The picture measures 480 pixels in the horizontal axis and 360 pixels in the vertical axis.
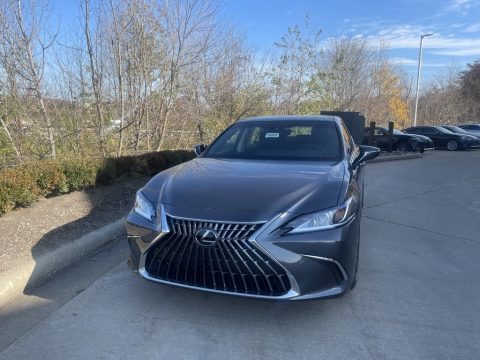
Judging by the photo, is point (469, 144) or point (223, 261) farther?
point (469, 144)

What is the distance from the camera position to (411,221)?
20.7 feet

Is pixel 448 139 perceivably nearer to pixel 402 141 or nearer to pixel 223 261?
pixel 402 141

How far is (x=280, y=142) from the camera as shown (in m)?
4.62

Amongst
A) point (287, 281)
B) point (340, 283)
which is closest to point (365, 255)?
point (340, 283)

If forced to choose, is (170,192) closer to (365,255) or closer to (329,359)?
(329,359)

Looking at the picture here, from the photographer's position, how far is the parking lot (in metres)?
2.74

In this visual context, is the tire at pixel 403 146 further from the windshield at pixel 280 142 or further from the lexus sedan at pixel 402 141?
the windshield at pixel 280 142

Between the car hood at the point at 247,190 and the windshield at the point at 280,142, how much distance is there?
472 millimetres

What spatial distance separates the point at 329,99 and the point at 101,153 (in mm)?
13257

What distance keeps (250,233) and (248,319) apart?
77 cm

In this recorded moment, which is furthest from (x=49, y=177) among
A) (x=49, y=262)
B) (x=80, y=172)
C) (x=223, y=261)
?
(x=223, y=261)

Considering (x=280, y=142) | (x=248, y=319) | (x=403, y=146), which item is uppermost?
(x=280, y=142)

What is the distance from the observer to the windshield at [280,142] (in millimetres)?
4387

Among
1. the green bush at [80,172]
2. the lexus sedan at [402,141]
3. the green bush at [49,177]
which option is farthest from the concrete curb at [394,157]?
the green bush at [49,177]
